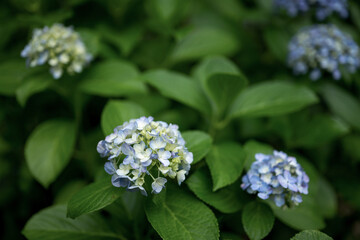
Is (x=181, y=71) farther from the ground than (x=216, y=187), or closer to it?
closer to it

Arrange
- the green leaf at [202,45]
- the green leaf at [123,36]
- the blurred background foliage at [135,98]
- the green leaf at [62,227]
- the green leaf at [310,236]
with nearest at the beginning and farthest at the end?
the green leaf at [310,236] < the green leaf at [62,227] < the blurred background foliage at [135,98] < the green leaf at [123,36] < the green leaf at [202,45]

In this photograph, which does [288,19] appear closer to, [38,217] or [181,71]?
[181,71]

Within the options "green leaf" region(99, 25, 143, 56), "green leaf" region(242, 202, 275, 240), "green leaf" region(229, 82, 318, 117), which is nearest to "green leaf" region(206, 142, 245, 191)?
"green leaf" region(242, 202, 275, 240)

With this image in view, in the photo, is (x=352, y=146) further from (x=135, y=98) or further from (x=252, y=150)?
(x=135, y=98)

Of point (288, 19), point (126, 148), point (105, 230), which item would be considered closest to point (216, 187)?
point (126, 148)

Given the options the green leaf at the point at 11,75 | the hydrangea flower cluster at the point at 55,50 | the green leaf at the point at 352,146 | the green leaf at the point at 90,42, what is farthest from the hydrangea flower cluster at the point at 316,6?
the green leaf at the point at 11,75

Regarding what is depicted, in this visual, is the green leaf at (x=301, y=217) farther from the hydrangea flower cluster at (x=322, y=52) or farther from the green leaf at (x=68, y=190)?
the green leaf at (x=68, y=190)

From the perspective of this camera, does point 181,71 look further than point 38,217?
Yes
